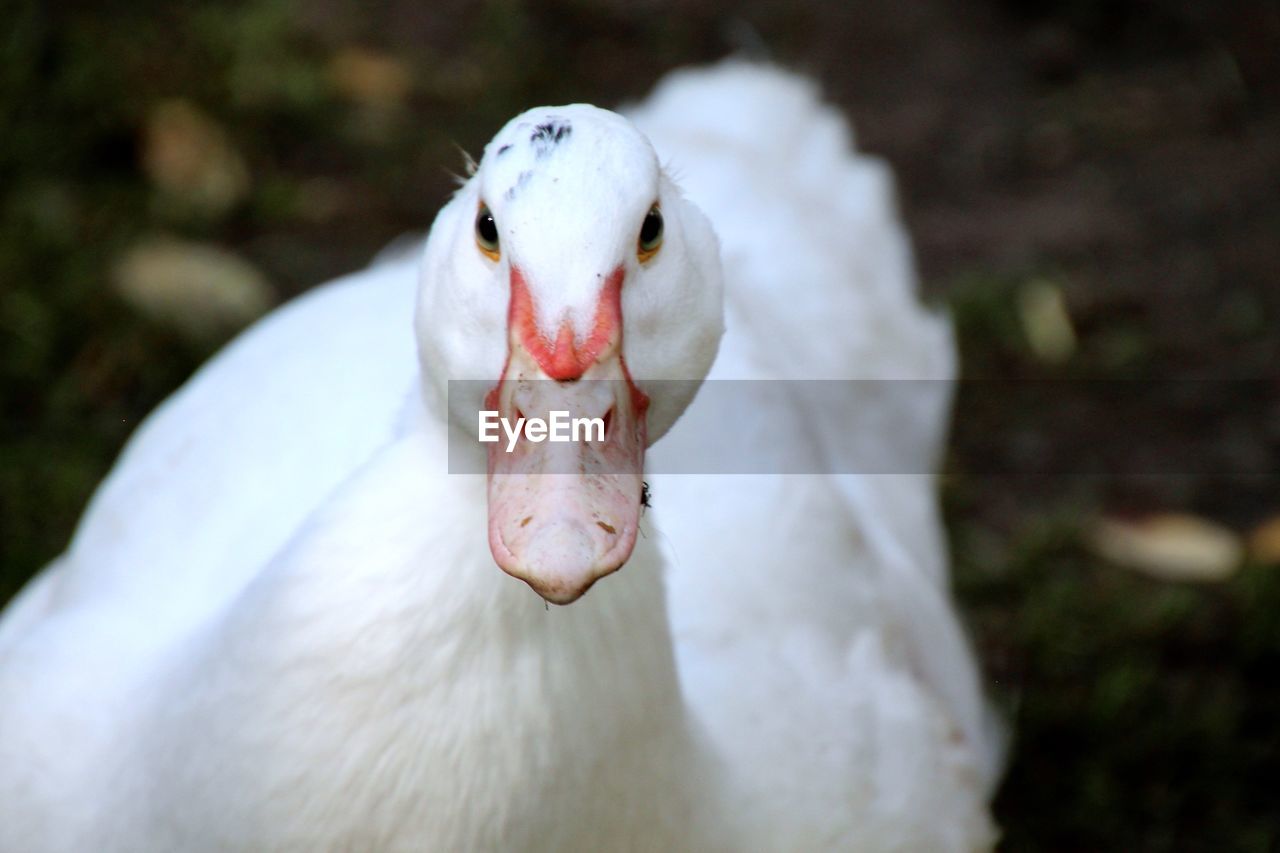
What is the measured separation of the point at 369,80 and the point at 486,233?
9.54 ft

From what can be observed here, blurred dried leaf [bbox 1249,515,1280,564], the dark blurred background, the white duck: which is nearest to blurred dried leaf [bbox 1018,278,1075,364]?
the dark blurred background

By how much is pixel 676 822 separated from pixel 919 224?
2.58m

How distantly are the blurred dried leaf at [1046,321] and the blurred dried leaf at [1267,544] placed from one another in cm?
62

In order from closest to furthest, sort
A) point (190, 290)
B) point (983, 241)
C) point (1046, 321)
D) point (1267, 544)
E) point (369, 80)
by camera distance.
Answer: point (1267, 544) → point (190, 290) → point (1046, 321) → point (983, 241) → point (369, 80)

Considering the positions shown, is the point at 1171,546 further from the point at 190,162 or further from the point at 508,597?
the point at 190,162

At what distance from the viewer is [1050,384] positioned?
355cm

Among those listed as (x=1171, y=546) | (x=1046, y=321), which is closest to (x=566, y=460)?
(x=1171, y=546)

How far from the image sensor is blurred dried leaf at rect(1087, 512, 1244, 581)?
3.11m

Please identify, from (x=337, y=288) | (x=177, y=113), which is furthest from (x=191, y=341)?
(x=337, y=288)

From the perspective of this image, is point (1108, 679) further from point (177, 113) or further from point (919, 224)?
point (177, 113)

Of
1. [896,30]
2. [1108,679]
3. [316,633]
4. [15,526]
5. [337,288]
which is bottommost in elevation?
[1108,679]

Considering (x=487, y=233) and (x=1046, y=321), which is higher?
(x=487, y=233)

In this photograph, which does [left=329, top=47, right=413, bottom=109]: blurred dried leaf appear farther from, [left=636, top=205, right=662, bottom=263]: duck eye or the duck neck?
[left=636, top=205, right=662, bottom=263]: duck eye

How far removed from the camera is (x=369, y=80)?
4.02 m
